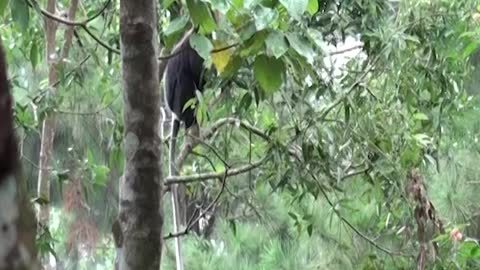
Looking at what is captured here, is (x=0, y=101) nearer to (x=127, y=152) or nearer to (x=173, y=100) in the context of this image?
(x=127, y=152)

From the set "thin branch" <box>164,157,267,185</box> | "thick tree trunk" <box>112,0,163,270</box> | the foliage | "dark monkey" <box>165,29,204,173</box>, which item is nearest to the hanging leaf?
the foliage

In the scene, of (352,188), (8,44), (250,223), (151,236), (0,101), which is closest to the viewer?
(0,101)

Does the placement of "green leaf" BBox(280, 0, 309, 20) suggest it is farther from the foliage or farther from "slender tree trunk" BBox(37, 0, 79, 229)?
"slender tree trunk" BBox(37, 0, 79, 229)

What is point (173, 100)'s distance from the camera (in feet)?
6.79

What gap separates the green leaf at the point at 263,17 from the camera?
853 millimetres

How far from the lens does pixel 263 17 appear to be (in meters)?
0.86

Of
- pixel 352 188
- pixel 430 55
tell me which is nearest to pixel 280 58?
pixel 430 55

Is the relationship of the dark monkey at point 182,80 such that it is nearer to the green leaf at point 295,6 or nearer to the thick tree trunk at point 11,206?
the green leaf at point 295,6

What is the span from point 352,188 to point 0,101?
1.85 m

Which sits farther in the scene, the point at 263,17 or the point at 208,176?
the point at 208,176

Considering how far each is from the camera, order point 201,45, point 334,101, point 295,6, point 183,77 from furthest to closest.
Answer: point 183,77 < point 334,101 < point 201,45 < point 295,6

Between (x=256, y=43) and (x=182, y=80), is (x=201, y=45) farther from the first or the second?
(x=182, y=80)

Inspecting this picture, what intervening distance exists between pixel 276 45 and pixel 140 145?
0.16 m

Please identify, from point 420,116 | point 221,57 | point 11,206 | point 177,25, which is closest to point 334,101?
point 420,116
